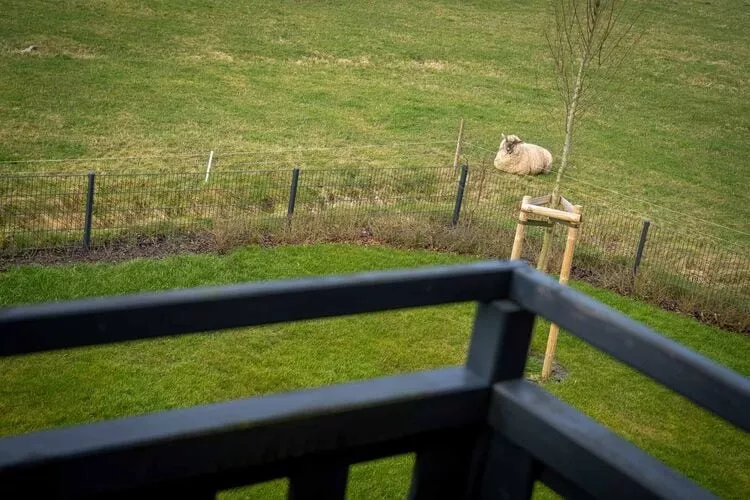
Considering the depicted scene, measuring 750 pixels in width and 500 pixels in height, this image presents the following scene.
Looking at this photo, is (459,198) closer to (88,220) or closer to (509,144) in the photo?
(509,144)

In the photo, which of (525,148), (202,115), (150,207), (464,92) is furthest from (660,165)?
(150,207)

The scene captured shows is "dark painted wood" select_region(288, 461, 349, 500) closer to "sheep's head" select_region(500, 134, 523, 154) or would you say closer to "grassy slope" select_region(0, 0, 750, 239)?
"grassy slope" select_region(0, 0, 750, 239)

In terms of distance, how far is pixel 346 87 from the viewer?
23.9m

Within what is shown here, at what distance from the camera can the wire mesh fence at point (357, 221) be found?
38.4 ft

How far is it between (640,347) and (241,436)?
80 cm

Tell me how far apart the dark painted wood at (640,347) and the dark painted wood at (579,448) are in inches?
6.5

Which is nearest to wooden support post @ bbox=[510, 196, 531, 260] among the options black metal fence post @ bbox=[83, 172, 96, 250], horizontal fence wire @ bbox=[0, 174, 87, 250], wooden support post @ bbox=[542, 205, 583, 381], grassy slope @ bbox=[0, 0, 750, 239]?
wooden support post @ bbox=[542, 205, 583, 381]

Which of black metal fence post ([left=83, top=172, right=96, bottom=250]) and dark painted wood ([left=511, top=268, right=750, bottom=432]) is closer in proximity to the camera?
dark painted wood ([left=511, top=268, right=750, bottom=432])

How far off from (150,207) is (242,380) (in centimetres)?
543

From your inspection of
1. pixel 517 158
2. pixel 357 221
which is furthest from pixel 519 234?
pixel 517 158

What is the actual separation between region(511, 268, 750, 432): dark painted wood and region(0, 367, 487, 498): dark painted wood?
26 centimetres

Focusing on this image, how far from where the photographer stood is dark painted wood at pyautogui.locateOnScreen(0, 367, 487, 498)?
1.63 metres

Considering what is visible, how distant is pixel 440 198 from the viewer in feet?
48.0

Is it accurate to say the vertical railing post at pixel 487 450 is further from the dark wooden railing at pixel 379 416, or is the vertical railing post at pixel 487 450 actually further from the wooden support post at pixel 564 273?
the wooden support post at pixel 564 273
